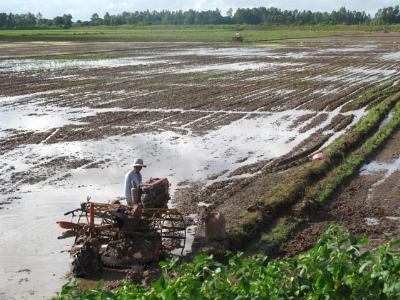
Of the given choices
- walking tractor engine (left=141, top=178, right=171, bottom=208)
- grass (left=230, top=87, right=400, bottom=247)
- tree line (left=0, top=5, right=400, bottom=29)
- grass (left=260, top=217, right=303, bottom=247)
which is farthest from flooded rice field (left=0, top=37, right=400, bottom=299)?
tree line (left=0, top=5, right=400, bottom=29)

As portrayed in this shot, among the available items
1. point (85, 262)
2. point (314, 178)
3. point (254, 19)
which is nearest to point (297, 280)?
point (85, 262)

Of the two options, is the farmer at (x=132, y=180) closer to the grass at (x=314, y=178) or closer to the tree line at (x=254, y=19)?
the grass at (x=314, y=178)

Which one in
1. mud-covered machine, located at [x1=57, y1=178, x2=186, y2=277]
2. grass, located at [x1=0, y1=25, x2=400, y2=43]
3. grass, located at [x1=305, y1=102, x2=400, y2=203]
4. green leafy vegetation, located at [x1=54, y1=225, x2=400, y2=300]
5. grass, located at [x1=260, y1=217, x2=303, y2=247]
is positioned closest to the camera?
green leafy vegetation, located at [x1=54, y1=225, x2=400, y2=300]

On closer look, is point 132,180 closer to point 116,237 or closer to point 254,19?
point 116,237

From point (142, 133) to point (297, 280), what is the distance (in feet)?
54.1

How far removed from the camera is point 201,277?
4.52 meters

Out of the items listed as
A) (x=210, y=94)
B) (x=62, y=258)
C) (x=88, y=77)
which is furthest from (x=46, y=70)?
(x=62, y=258)

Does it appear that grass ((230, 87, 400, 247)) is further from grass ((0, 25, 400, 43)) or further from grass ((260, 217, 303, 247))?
grass ((0, 25, 400, 43))

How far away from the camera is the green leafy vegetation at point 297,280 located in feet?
13.4

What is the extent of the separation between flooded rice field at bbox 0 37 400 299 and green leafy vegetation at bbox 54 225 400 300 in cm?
548

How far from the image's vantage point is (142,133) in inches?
811

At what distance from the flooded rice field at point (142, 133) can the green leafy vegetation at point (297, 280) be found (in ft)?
18.0

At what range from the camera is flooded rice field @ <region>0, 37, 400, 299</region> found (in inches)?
488

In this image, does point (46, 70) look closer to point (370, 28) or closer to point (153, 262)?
point (153, 262)
